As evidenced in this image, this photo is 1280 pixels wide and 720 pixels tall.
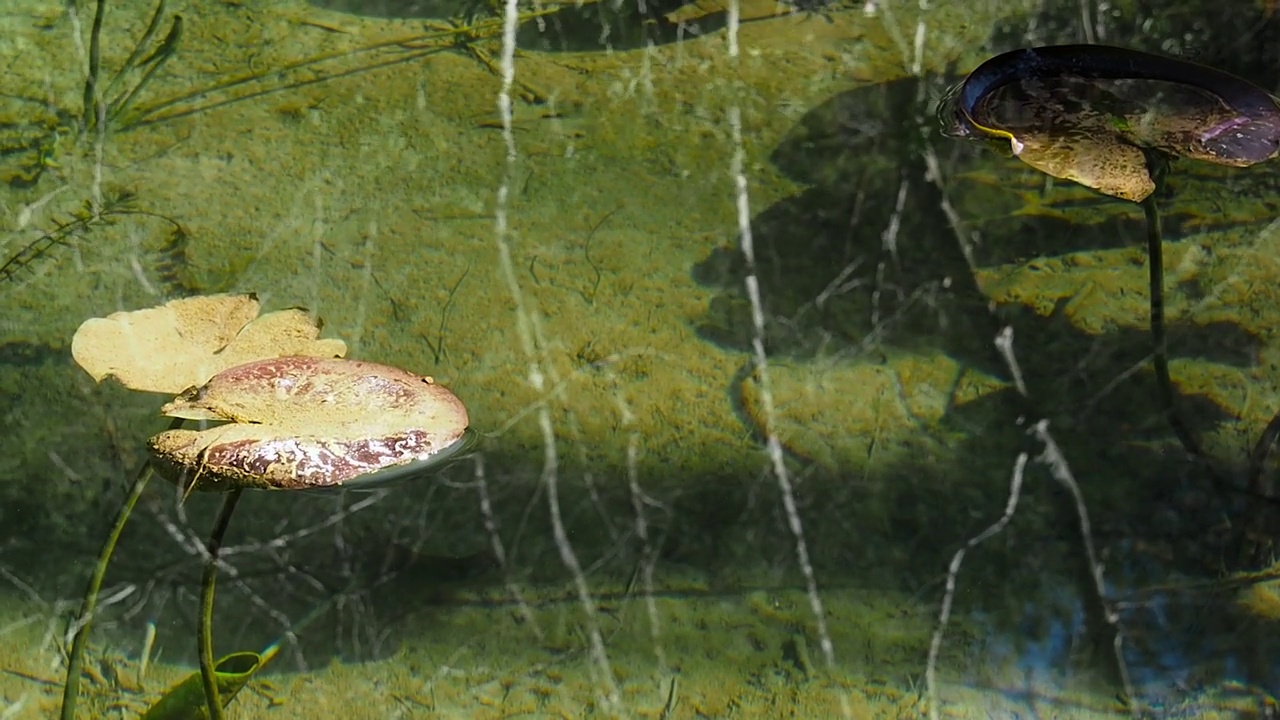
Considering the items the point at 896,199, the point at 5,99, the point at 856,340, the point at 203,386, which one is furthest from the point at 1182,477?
the point at 5,99

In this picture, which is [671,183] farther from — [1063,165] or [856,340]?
[1063,165]

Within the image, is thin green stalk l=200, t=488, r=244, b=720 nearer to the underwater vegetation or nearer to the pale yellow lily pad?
the underwater vegetation

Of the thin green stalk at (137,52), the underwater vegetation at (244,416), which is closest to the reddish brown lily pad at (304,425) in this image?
the underwater vegetation at (244,416)

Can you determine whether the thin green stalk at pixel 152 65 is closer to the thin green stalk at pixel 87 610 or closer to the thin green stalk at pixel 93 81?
the thin green stalk at pixel 93 81

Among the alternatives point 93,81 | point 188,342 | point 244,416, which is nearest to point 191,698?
point 244,416

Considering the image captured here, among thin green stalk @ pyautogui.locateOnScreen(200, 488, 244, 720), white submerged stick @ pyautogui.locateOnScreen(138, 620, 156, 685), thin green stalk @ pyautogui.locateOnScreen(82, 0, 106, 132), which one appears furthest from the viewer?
thin green stalk @ pyautogui.locateOnScreen(82, 0, 106, 132)

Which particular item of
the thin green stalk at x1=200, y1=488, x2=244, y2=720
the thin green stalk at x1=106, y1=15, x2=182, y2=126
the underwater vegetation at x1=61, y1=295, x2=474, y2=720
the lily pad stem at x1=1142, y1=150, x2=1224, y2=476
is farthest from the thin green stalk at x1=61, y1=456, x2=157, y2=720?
the lily pad stem at x1=1142, y1=150, x2=1224, y2=476
